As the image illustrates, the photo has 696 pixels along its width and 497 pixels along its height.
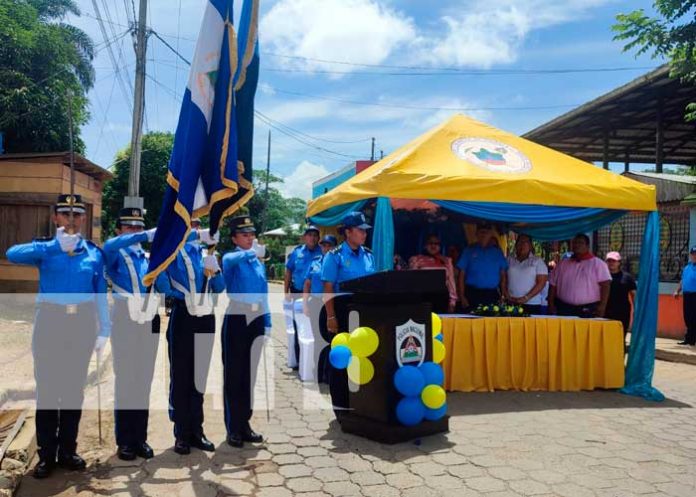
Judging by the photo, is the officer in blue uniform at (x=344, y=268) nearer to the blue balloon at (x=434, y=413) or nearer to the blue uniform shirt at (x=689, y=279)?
the blue balloon at (x=434, y=413)

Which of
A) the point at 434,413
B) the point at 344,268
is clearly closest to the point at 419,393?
the point at 434,413

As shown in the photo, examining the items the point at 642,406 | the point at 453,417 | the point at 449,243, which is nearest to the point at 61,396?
the point at 453,417

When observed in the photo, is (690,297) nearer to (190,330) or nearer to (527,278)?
(527,278)

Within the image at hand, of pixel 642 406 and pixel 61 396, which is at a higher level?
pixel 61 396

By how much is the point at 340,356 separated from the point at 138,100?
36.7 ft

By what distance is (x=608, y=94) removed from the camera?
13.2 metres

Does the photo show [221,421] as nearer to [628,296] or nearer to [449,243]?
[628,296]

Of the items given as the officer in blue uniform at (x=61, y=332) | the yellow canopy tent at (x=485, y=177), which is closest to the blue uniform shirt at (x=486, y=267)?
the yellow canopy tent at (x=485, y=177)

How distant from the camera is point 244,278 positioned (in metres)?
4.63

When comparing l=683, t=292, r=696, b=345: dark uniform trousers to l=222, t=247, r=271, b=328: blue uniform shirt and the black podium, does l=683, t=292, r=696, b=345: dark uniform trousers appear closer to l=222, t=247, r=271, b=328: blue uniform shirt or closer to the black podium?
the black podium

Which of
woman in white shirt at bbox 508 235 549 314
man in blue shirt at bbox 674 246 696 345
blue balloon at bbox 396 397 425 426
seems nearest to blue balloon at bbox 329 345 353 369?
blue balloon at bbox 396 397 425 426

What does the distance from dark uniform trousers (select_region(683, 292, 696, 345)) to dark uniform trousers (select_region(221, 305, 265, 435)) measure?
814 cm

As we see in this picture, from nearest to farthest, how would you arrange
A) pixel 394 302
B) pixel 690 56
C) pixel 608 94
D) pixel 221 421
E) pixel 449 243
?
pixel 394 302 → pixel 221 421 → pixel 690 56 → pixel 449 243 → pixel 608 94

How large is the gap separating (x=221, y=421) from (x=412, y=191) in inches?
117
